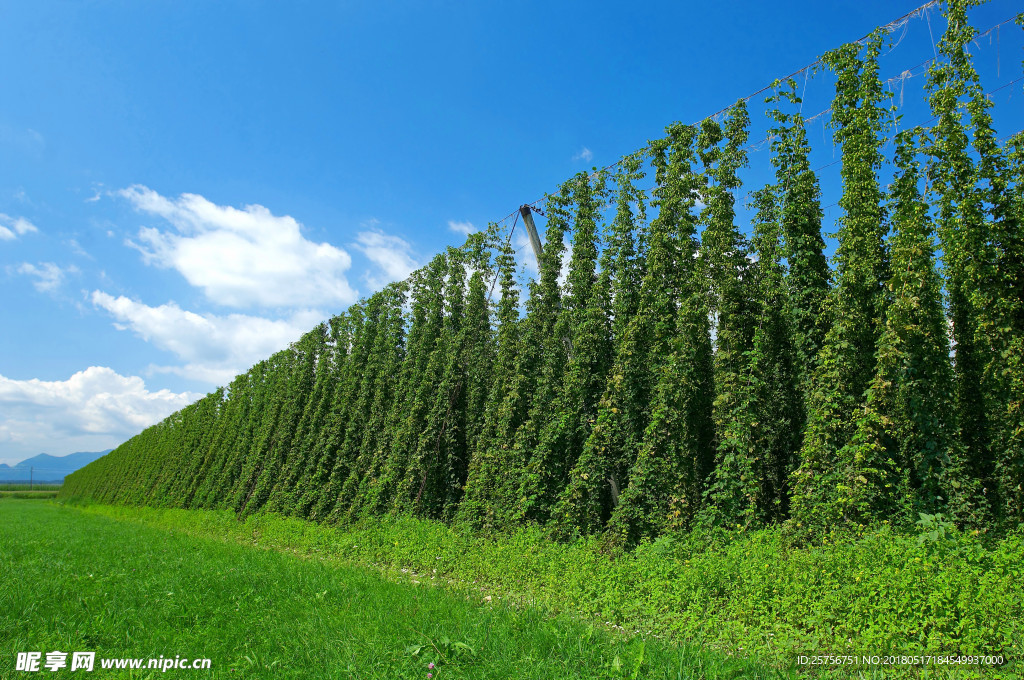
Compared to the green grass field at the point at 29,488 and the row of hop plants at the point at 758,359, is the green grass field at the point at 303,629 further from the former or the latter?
the green grass field at the point at 29,488

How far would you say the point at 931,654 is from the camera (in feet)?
13.1

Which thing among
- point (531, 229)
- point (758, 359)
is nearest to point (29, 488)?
point (531, 229)

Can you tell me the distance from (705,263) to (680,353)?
157cm

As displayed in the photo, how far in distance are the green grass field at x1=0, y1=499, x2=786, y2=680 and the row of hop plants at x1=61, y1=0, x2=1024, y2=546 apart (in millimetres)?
3179

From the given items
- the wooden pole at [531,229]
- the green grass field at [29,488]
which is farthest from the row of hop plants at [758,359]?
the green grass field at [29,488]

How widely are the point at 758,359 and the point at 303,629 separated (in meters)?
6.46

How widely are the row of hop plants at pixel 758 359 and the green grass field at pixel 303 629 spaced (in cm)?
318

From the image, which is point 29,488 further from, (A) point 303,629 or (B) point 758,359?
(B) point 758,359

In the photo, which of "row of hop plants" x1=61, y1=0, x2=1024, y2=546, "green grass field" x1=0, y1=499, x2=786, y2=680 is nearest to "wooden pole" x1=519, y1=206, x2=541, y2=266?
"row of hop plants" x1=61, y1=0, x2=1024, y2=546

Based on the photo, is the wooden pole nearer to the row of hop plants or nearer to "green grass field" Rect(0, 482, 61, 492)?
the row of hop plants

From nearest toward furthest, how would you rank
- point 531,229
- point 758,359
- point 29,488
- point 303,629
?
point 303,629 < point 758,359 < point 531,229 < point 29,488

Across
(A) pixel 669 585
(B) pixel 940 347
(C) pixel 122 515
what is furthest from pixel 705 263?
(C) pixel 122 515

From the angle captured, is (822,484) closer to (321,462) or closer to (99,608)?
(99,608)

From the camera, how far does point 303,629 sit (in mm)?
5297
